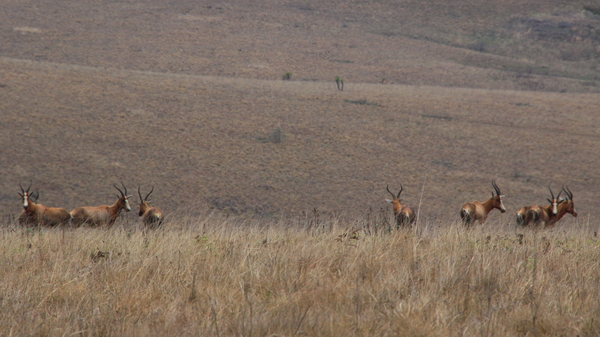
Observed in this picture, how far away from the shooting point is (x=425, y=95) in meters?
44.5

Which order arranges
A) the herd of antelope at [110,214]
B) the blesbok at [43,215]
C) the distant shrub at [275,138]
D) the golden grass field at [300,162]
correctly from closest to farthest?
the golden grass field at [300,162] < the herd of antelope at [110,214] < the blesbok at [43,215] < the distant shrub at [275,138]

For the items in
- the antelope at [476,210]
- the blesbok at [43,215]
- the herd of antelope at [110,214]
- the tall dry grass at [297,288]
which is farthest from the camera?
the antelope at [476,210]

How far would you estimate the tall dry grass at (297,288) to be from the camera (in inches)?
150

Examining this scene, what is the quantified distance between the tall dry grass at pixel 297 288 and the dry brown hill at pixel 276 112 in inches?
45.9

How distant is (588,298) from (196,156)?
23472 millimetres

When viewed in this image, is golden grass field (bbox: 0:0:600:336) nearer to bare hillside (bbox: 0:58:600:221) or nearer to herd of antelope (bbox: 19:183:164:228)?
bare hillside (bbox: 0:58:600:221)

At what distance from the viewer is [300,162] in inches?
1072

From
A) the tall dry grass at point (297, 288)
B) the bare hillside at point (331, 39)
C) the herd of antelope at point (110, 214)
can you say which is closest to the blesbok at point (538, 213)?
the herd of antelope at point (110, 214)

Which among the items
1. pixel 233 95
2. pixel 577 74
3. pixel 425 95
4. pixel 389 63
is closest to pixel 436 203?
pixel 233 95

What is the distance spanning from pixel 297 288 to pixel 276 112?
102 feet

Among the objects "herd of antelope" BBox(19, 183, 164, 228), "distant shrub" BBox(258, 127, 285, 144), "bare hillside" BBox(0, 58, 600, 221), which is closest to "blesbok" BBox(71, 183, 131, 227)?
"herd of antelope" BBox(19, 183, 164, 228)

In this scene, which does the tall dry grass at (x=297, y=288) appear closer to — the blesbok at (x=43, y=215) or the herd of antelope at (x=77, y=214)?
the herd of antelope at (x=77, y=214)

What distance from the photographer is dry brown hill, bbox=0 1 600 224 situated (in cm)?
2388

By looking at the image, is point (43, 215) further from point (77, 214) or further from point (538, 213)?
point (538, 213)
